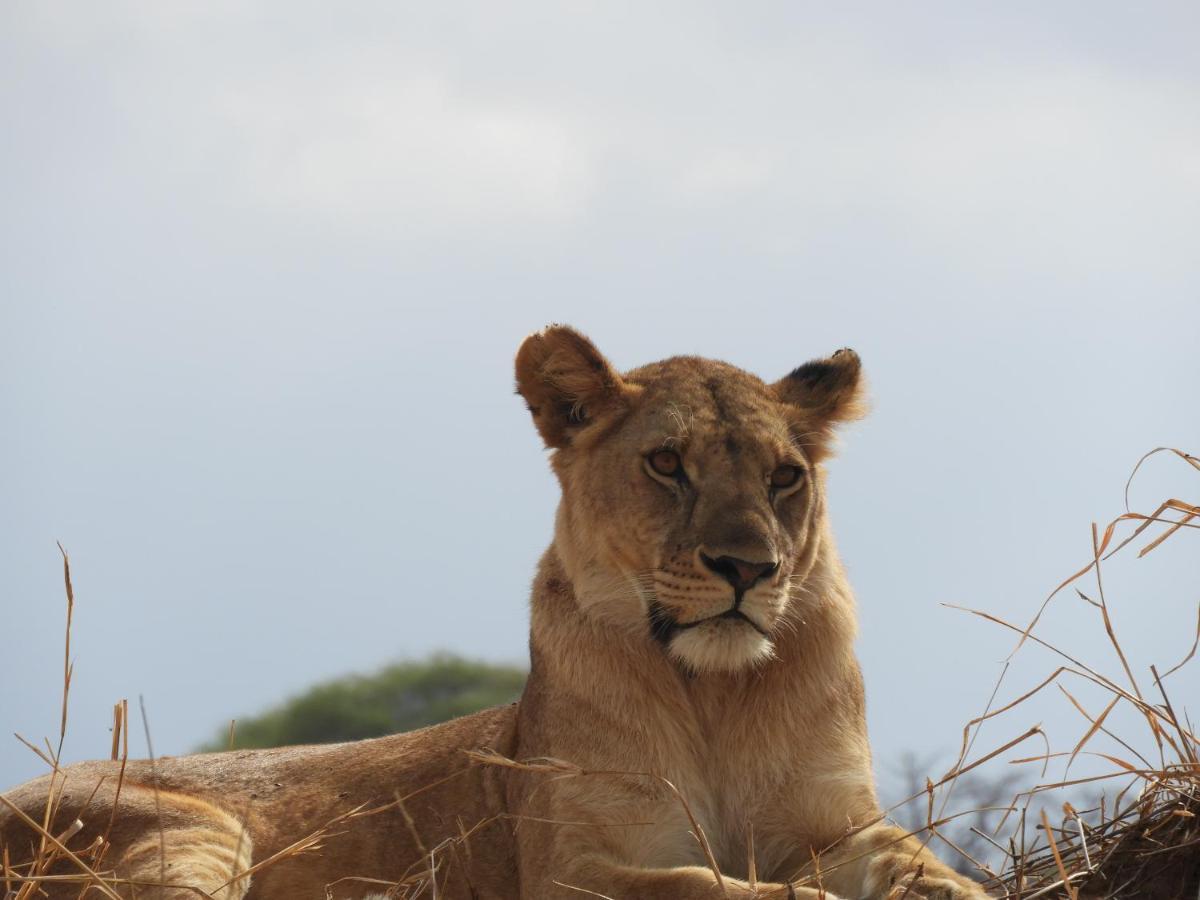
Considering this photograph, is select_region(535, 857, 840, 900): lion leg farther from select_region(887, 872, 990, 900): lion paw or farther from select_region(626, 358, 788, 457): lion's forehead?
select_region(626, 358, 788, 457): lion's forehead

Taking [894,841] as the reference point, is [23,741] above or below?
above

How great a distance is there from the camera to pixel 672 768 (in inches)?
194

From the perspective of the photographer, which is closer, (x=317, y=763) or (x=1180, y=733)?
(x=1180, y=733)

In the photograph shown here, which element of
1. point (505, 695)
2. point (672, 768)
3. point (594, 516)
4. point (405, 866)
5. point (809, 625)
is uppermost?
point (594, 516)

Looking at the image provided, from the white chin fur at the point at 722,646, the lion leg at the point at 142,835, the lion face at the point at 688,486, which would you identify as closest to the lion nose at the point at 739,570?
the lion face at the point at 688,486

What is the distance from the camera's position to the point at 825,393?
5.71 m

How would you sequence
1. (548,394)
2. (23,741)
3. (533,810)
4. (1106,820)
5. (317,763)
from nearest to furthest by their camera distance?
(23,741) < (1106,820) < (533,810) < (548,394) < (317,763)

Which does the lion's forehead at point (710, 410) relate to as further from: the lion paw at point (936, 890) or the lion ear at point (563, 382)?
the lion paw at point (936, 890)

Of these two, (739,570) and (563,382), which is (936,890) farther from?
(563,382)

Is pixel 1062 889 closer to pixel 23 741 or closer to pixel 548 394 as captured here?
pixel 548 394

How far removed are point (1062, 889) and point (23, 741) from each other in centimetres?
291

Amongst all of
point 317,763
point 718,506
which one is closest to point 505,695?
point 317,763

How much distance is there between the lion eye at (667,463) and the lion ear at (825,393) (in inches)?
25.1

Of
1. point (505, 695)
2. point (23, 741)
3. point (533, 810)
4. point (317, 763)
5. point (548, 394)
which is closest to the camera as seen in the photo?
point (23, 741)
